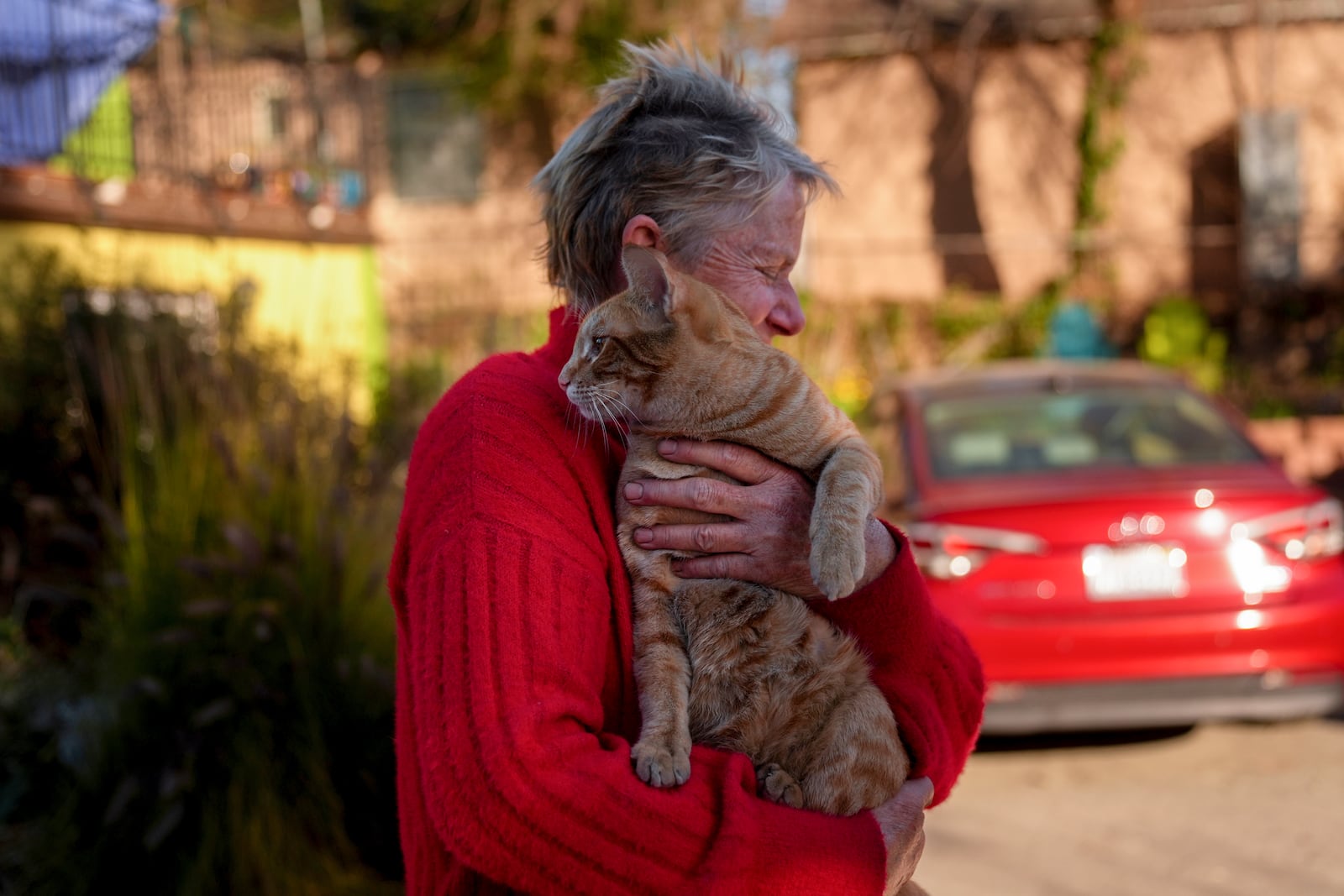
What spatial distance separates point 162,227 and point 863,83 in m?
12.2

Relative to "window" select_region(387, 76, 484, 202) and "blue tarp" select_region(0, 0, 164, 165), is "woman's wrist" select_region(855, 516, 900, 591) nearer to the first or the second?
"blue tarp" select_region(0, 0, 164, 165)

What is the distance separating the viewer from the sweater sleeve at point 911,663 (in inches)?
86.4

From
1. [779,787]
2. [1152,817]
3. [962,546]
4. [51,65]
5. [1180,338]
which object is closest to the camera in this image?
[779,787]

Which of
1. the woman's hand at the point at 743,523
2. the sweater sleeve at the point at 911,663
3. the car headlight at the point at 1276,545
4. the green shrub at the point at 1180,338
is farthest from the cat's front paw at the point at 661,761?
the green shrub at the point at 1180,338

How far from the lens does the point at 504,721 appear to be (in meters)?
1.61

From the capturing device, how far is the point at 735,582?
6.94 feet

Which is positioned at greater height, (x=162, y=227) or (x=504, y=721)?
(x=162, y=227)

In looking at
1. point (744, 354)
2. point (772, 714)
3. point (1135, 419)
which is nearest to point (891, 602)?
point (772, 714)

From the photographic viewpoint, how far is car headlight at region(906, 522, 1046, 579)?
18.4 ft

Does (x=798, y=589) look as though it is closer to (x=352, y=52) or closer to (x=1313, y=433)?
(x=1313, y=433)

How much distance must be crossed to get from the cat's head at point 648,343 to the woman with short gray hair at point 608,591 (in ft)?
0.22

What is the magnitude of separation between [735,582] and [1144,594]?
3.94 metres

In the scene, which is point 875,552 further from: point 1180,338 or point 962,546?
point 1180,338

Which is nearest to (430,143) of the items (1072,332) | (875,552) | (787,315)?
(1072,332)
